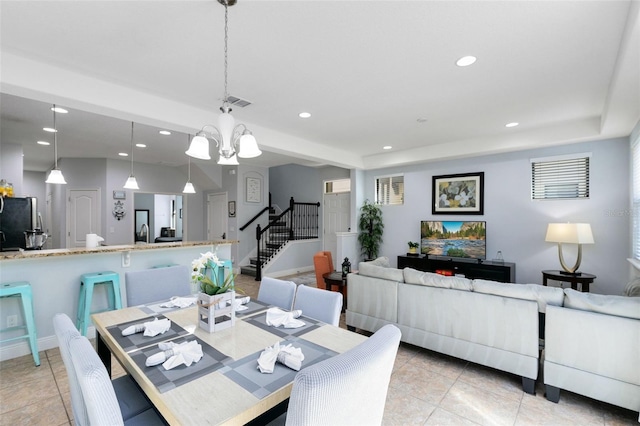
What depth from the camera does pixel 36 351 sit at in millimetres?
2867

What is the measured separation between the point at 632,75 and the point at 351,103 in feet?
7.84

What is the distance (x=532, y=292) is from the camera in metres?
2.48

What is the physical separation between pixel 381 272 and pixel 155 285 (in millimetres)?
2222

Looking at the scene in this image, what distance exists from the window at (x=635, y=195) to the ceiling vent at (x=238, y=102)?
455 cm

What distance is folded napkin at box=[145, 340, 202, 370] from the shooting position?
1.33 m

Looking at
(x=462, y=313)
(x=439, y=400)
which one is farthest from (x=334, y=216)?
(x=439, y=400)

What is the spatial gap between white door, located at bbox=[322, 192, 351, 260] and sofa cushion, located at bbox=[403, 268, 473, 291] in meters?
4.63

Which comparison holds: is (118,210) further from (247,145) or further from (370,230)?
(247,145)

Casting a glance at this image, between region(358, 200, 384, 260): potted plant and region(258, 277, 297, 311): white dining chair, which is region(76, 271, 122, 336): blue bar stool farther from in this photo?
region(358, 200, 384, 260): potted plant

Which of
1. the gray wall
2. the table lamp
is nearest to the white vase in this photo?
the table lamp

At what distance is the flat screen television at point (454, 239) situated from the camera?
5227mm

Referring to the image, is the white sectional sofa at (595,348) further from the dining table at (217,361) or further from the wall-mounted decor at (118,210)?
the wall-mounted decor at (118,210)

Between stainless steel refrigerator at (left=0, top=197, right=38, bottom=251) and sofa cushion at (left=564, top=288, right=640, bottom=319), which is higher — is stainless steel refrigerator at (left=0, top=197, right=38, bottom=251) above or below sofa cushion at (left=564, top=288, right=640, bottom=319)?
above

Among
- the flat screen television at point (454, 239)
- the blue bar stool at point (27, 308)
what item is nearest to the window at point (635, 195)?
the flat screen television at point (454, 239)
